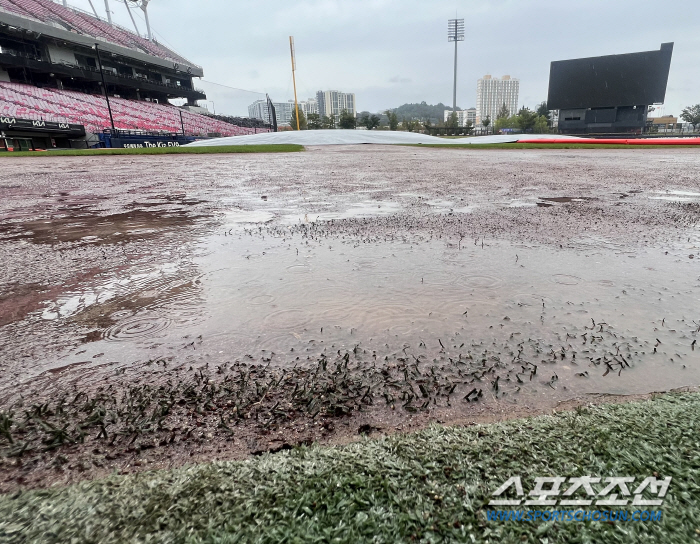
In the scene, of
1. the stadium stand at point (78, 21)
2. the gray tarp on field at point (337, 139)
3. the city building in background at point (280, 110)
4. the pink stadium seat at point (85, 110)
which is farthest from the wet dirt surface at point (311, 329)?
the city building in background at point (280, 110)

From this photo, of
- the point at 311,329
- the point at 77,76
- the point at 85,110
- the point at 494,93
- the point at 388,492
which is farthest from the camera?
the point at 494,93

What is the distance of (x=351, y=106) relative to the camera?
166750mm

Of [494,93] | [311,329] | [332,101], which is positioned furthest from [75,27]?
[494,93]

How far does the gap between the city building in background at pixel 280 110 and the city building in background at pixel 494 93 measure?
71.8m

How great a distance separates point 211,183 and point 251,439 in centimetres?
713

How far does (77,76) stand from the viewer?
44.5 m

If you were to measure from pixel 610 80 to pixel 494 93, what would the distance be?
13679 centimetres

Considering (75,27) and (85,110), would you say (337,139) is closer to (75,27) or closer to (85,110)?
(85,110)

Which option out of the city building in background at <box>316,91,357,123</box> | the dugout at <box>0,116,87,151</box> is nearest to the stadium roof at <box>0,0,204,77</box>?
the dugout at <box>0,116,87,151</box>

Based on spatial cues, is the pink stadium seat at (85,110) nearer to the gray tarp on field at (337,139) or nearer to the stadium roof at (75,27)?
the stadium roof at (75,27)

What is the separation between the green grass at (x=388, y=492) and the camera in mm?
828

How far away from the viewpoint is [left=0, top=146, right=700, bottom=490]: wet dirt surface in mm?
1236

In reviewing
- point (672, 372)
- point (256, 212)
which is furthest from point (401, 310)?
point (256, 212)

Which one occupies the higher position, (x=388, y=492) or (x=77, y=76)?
(x=77, y=76)
